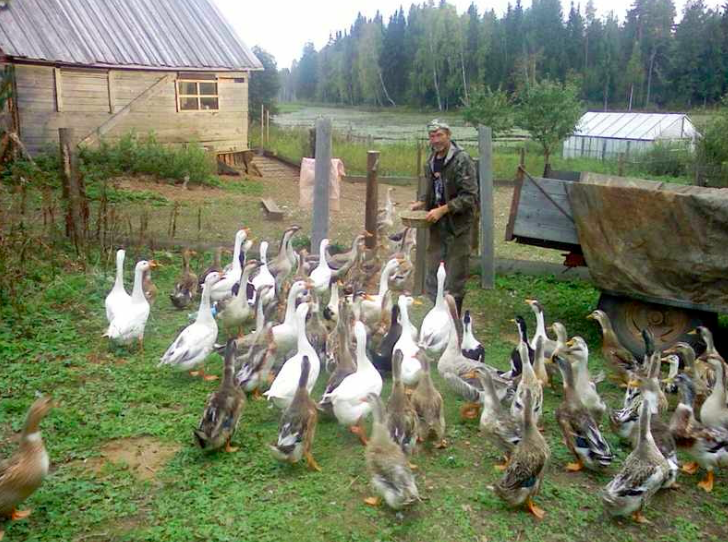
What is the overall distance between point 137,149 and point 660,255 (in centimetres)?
1484

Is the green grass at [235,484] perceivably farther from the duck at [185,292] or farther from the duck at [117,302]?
the duck at [185,292]

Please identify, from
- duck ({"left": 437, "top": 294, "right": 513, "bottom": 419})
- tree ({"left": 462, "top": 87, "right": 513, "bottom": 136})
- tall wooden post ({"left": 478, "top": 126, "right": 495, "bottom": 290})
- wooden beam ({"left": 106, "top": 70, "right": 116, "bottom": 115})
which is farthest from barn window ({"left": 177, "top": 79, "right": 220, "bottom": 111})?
duck ({"left": 437, "top": 294, "right": 513, "bottom": 419})

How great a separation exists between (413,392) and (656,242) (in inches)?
123

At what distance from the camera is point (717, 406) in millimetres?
5375

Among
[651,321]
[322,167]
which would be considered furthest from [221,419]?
[322,167]

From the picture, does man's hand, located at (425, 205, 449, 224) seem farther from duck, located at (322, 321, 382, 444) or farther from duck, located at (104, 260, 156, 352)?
duck, located at (104, 260, 156, 352)

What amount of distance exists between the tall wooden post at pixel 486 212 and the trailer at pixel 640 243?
205cm

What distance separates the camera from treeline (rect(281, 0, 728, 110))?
37469 millimetres

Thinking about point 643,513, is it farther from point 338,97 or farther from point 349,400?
point 338,97

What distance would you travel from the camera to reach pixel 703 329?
6605mm

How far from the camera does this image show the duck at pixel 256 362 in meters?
6.19

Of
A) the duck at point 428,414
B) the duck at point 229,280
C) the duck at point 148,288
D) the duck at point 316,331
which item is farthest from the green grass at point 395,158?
the duck at point 428,414

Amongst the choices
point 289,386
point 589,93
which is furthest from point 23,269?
point 589,93

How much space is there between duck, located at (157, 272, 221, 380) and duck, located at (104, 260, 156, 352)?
0.71 m
